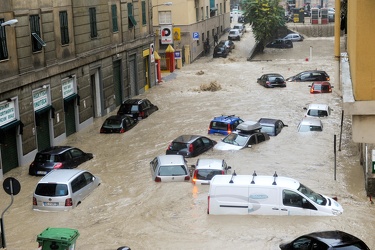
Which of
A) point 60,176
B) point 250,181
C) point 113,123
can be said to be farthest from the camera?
point 113,123

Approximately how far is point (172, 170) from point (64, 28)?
510 inches

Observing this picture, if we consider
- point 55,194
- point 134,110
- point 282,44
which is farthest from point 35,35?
point 282,44

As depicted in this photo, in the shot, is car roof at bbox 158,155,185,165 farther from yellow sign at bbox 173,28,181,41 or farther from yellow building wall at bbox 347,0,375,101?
yellow sign at bbox 173,28,181,41

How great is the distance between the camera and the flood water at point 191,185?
18.7 meters

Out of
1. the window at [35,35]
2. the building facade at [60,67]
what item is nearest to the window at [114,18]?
the building facade at [60,67]

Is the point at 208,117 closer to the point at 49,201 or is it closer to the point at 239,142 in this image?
the point at 239,142

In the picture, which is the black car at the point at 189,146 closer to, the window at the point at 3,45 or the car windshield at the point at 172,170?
the car windshield at the point at 172,170

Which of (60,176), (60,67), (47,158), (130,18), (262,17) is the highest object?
(130,18)

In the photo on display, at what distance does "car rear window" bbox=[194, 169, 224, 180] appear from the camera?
22.8m

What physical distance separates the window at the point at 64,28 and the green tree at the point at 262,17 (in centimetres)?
→ 3818

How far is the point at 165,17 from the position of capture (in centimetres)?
6369

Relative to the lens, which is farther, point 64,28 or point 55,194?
point 64,28

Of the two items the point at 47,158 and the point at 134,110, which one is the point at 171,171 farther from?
the point at 134,110

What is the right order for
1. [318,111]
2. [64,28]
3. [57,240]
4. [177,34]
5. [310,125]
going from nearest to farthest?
1. [57,240]
2. [310,125]
3. [64,28]
4. [318,111]
5. [177,34]
